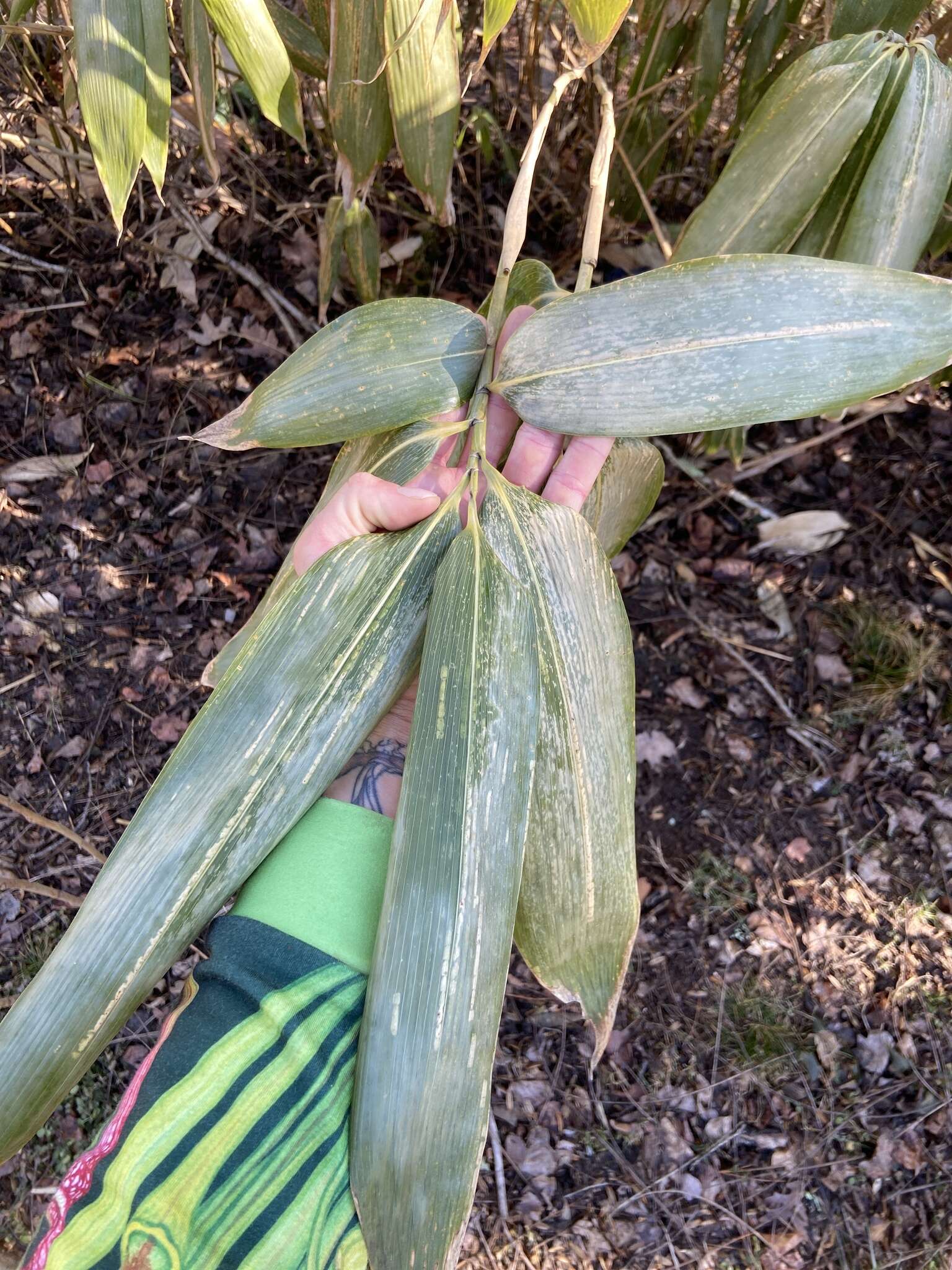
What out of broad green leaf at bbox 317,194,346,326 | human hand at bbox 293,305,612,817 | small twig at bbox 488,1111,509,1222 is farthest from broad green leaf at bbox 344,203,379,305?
small twig at bbox 488,1111,509,1222

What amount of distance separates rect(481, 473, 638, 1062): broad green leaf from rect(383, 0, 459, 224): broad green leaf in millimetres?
368

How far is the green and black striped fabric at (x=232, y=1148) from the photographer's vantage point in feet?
2.15

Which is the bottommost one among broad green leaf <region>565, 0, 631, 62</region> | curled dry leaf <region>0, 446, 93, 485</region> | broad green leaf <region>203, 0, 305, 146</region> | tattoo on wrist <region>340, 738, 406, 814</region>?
tattoo on wrist <region>340, 738, 406, 814</region>

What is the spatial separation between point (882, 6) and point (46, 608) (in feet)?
4.79

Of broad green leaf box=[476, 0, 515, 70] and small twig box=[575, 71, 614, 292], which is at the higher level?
broad green leaf box=[476, 0, 515, 70]

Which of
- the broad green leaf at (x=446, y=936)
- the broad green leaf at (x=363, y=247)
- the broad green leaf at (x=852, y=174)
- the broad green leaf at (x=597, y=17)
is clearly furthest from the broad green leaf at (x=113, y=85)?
the broad green leaf at (x=852, y=174)

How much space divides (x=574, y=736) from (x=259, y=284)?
1.11 m

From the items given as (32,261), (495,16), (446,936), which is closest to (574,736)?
(446,936)

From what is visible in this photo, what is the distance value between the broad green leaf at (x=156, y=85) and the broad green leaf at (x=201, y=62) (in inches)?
1.5

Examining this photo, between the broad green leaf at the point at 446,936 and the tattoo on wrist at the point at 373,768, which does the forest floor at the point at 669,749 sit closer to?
the tattoo on wrist at the point at 373,768

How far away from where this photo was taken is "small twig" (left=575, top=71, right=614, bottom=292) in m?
0.77

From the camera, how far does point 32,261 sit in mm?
1466

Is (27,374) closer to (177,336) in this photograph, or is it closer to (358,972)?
(177,336)

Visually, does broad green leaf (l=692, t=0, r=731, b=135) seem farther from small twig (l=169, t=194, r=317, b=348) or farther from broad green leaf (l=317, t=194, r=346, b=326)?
small twig (l=169, t=194, r=317, b=348)
